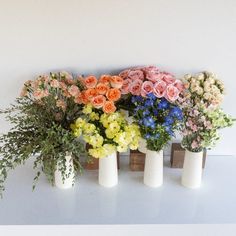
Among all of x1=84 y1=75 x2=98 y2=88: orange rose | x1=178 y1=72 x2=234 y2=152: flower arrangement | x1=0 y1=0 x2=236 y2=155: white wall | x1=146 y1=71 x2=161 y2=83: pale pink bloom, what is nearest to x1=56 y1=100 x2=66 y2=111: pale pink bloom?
x1=84 y1=75 x2=98 y2=88: orange rose

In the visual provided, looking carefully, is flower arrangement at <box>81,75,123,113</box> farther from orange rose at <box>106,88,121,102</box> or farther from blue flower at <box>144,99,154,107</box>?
blue flower at <box>144,99,154,107</box>

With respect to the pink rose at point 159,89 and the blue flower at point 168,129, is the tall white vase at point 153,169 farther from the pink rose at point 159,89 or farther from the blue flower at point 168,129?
the pink rose at point 159,89

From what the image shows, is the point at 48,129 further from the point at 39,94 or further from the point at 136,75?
the point at 136,75

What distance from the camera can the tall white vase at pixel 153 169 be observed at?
4.02ft

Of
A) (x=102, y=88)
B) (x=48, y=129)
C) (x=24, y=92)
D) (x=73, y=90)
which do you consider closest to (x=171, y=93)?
(x=102, y=88)

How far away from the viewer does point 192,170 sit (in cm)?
125

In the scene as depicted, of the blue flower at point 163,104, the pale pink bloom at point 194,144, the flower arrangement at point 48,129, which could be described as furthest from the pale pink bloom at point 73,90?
the pale pink bloom at point 194,144

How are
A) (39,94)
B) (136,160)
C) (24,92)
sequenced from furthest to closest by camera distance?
1. (136,160)
2. (24,92)
3. (39,94)

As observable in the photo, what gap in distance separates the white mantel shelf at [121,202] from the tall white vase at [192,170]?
1.2 inches

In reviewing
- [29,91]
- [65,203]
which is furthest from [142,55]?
[65,203]

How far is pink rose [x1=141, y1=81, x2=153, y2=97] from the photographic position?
1.14 meters

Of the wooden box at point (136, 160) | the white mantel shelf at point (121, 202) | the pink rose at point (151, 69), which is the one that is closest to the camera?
the white mantel shelf at point (121, 202)

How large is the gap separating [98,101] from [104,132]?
12cm

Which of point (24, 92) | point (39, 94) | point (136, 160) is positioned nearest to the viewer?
point (39, 94)
